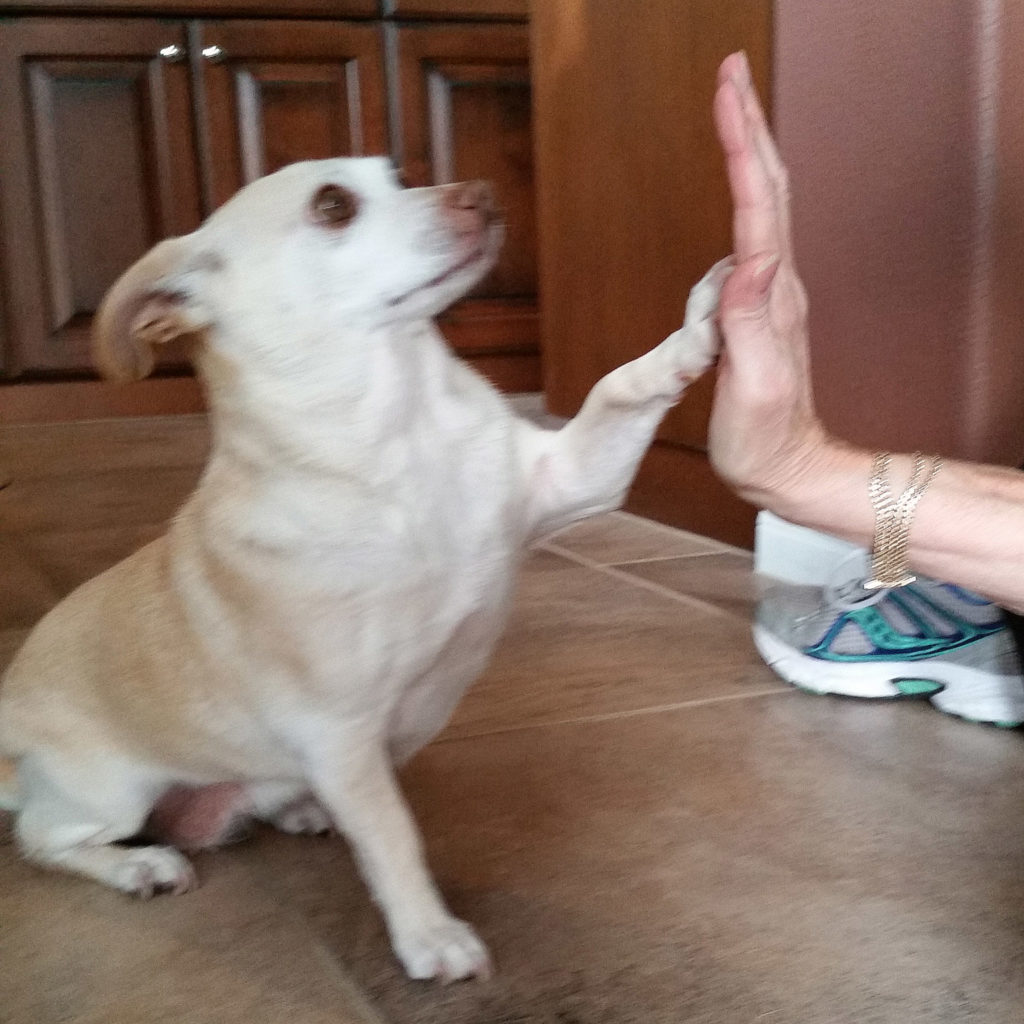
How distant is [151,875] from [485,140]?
2.79 m

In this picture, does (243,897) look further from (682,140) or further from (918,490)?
(682,140)

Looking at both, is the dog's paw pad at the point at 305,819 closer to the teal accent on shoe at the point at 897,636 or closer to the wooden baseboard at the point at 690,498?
the teal accent on shoe at the point at 897,636

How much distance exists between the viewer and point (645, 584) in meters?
1.81

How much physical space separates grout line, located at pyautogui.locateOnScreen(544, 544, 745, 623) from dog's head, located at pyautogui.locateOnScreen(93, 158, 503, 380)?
85 centimetres

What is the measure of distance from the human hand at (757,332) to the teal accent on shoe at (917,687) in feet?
1.64

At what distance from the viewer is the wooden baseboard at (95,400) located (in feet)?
11.0

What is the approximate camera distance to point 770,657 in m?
1.40

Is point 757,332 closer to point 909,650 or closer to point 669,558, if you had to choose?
point 909,650

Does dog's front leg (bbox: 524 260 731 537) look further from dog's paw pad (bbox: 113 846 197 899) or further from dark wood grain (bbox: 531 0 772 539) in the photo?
dark wood grain (bbox: 531 0 772 539)

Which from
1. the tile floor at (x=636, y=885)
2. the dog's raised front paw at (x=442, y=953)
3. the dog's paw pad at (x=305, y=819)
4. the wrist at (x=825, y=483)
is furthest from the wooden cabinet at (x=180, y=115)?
Result: the dog's raised front paw at (x=442, y=953)

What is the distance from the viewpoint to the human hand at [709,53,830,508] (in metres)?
0.81

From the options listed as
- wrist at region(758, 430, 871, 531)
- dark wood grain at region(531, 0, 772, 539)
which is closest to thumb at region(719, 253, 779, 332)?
wrist at region(758, 430, 871, 531)

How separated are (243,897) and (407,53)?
283cm

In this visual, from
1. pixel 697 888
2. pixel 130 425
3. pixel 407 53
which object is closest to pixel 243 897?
pixel 697 888
